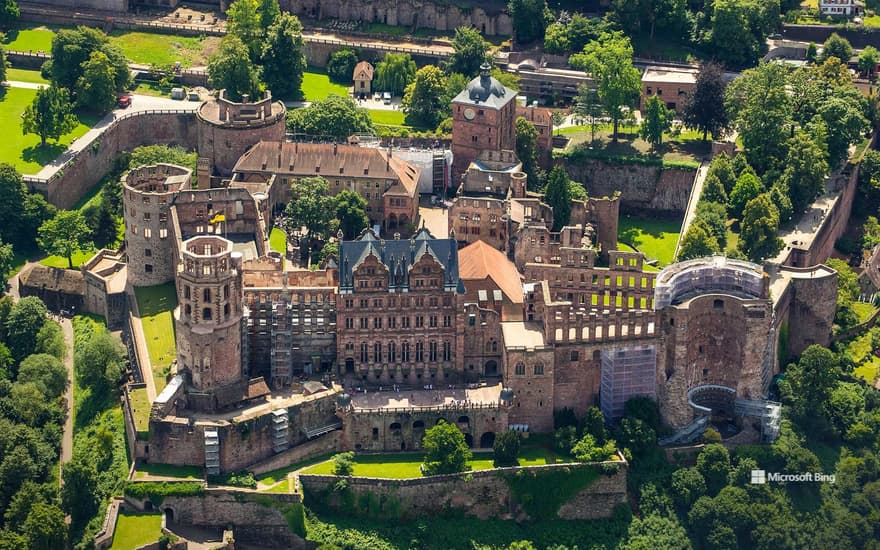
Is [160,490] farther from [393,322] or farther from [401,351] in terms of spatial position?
[393,322]

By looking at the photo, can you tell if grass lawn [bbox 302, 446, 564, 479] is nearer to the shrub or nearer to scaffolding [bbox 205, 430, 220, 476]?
the shrub

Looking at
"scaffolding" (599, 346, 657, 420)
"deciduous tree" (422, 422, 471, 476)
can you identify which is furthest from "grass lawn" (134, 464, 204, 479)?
"scaffolding" (599, 346, 657, 420)

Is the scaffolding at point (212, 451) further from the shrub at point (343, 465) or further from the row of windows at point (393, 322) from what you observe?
the row of windows at point (393, 322)

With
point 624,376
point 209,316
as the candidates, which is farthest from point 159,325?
point 624,376

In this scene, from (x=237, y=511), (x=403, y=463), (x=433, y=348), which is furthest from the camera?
(x=433, y=348)

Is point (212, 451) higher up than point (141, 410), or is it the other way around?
point (141, 410)

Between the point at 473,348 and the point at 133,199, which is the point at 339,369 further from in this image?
the point at 133,199

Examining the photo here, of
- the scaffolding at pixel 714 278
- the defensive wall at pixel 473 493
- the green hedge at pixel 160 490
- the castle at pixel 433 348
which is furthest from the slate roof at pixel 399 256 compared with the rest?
the green hedge at pixel 160 490
